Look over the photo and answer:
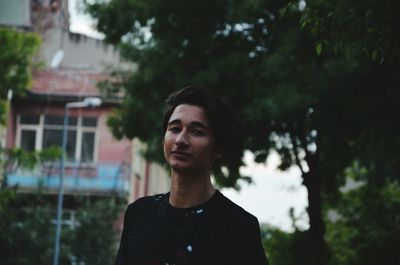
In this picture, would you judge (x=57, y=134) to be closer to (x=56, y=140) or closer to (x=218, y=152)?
(x=56, y=140)

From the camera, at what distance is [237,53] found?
45.7 ft

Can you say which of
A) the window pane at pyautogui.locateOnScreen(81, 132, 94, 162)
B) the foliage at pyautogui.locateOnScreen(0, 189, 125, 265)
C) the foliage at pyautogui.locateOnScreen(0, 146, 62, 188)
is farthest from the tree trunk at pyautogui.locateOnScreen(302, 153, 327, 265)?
the window pane at pyautogui.locateOnScreen(81, 132, 94, 162)

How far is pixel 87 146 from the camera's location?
32.1 m

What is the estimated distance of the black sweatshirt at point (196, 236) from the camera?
9.37ft

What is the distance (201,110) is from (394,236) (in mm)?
12428

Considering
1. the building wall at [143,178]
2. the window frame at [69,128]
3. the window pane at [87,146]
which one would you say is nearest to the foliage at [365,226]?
the building wall at [143,178]

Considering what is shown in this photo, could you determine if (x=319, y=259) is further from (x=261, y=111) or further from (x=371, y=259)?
(x=261, y=111)

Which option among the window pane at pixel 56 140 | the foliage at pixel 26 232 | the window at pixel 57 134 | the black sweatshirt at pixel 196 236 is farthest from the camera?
the window at pixel 57 134

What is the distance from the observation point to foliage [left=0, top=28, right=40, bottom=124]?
17.6m

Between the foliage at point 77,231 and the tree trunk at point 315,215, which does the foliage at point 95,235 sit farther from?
the tree trunk at point 315,215

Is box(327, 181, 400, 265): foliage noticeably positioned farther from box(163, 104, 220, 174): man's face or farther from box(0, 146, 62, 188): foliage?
box(163, 104, 220, 174): man's face

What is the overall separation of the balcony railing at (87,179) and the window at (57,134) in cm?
93

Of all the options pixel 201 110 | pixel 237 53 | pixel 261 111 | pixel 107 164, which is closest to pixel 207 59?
pixel 237 53

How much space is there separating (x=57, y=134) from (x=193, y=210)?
29.6 metres
